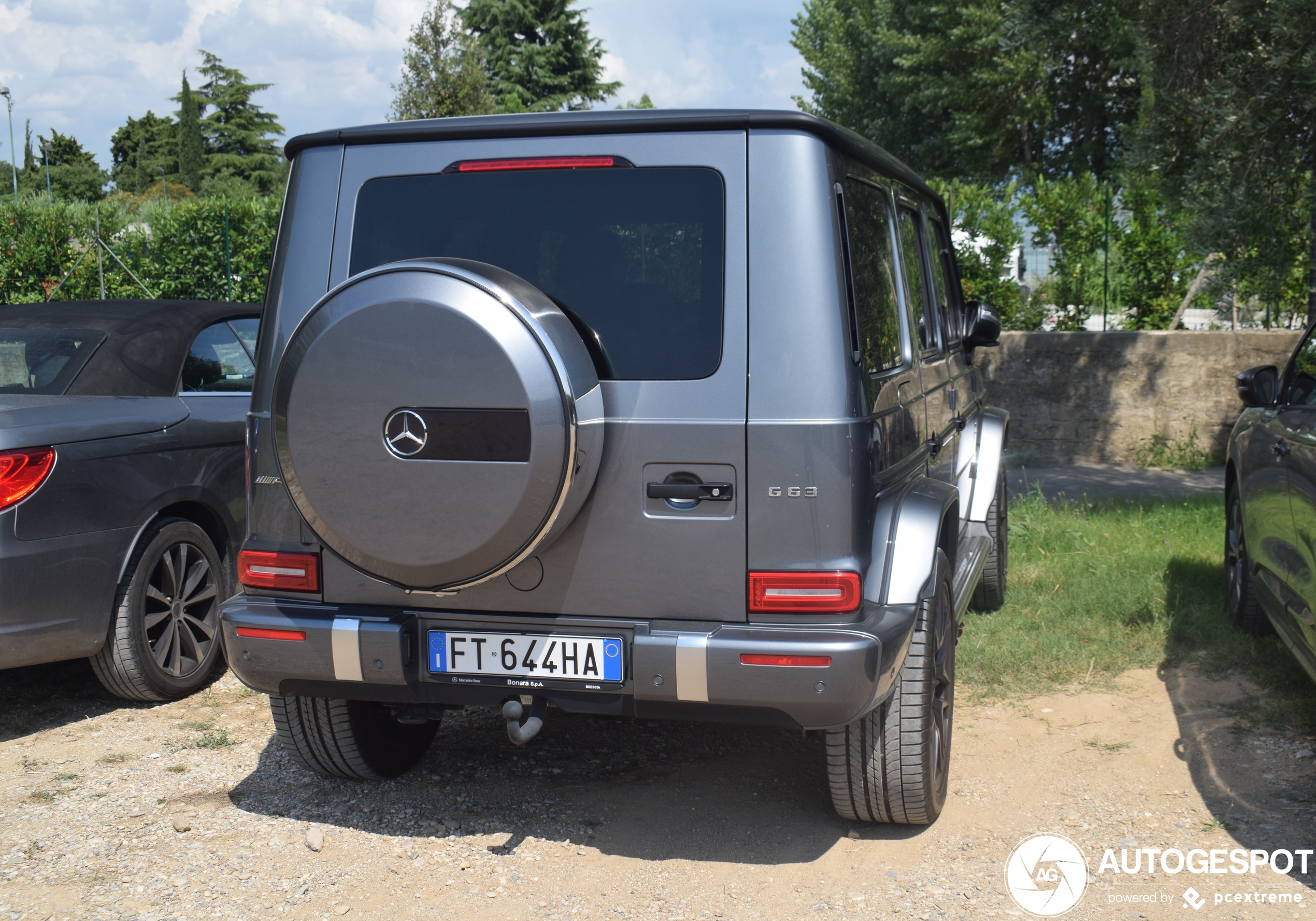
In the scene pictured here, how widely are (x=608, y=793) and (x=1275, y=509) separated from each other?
2.83 meters

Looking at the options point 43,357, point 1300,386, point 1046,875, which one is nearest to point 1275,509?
point 1300,386

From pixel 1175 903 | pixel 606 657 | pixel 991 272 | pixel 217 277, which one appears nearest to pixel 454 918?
pixel 606 657

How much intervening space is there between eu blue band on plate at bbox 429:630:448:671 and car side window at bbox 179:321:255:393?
2.44 m

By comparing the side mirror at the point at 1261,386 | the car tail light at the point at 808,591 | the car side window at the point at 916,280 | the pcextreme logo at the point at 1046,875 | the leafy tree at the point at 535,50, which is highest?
the leafy tree at the point at 535,50

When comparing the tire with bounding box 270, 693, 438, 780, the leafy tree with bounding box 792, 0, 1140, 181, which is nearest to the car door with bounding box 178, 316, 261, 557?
the tire with bounding box 270, 693, 438, 780

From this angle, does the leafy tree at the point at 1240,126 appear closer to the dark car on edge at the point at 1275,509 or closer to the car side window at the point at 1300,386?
the dark car on edge at the point at 1275,509

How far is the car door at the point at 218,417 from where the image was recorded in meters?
4.80

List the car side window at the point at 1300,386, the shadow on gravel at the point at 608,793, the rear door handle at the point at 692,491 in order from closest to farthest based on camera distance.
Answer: the rear door handle at the point at 692,491 → the shadow on gravel at the point at 608,793 → the car side window at the point at 1300,386

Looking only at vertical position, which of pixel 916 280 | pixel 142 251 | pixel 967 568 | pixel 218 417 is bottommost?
pixel 967 568

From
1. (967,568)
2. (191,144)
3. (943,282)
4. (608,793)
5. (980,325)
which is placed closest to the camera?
(608,793)

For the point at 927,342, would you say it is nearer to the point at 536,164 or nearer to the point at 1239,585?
the point at 536,164

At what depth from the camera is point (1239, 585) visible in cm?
522

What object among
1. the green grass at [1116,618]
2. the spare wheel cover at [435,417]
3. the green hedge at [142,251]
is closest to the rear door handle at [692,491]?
the spare wheel cover at [435,417]

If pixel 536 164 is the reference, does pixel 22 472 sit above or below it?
below
